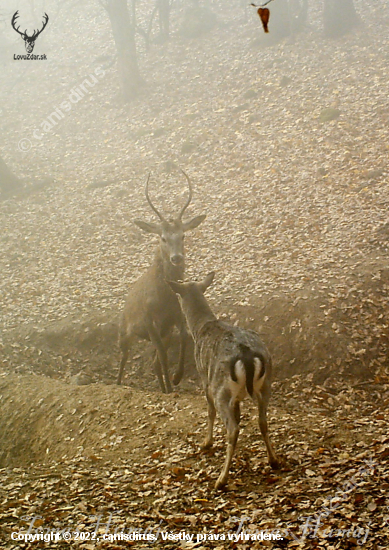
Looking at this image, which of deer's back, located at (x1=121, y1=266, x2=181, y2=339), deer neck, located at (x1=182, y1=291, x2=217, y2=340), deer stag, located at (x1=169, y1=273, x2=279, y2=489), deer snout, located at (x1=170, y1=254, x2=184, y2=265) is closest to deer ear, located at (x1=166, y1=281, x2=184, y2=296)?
deer neck, located at (x1=182, y1=291, x2=217, y2=340)

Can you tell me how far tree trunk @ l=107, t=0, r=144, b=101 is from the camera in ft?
59.0

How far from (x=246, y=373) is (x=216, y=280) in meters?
5.26

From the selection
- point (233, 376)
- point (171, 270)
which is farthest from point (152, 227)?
point (233, 376)

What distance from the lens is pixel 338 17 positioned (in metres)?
17.3

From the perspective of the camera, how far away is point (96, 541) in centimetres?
402

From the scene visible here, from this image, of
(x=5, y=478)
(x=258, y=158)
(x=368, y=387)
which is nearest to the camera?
(x=5, y=478)

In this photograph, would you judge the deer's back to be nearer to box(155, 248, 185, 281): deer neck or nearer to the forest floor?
box(155, 248, 185, 281): deer neck

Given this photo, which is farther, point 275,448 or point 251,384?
point 275,448

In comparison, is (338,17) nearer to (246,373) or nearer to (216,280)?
(216,280)

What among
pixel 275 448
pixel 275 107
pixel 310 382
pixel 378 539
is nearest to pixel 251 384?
pixel 275 448

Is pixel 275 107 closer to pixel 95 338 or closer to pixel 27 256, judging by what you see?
pixel 27 256

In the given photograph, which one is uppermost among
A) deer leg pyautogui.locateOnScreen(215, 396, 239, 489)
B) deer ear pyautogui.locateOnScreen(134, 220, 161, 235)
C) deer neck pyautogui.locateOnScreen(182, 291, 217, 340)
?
deer ear pyautogui.locateOnScreen(134, 220, 161, 235)

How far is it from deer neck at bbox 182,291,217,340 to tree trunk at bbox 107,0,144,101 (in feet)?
46.1

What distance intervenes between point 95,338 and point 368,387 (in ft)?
16.4
